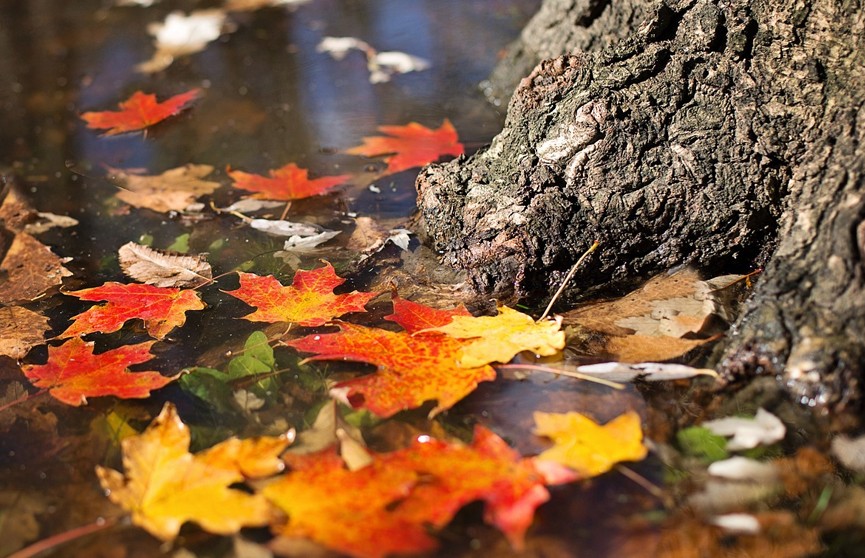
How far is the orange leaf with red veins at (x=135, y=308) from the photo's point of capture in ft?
6.31

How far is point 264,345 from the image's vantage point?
183cm

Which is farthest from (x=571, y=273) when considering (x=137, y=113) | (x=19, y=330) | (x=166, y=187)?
(x=137, y=113)

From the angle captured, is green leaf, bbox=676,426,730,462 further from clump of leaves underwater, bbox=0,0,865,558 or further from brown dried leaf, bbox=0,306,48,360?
brown dried leaf, bbox=0,306,48,360

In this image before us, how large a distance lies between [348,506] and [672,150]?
1143 mm

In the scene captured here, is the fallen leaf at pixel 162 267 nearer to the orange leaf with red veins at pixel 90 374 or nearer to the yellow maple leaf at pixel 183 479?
the orange leaf with red veins at pixel 90 374

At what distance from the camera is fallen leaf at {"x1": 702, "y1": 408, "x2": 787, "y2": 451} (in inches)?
57.9

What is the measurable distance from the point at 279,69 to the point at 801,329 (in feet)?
8.66

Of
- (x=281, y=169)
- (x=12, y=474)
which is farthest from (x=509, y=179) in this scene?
(x=12, y=474)

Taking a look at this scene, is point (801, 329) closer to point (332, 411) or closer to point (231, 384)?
point (332, 411)

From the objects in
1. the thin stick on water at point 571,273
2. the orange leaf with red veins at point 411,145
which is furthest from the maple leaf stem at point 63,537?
the orange leaf with red veins at point 411,145

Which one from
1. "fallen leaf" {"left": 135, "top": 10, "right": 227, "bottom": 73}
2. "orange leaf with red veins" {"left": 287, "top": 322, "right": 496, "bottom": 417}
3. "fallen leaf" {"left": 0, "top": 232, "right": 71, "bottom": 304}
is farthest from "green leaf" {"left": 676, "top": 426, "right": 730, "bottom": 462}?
"fallen leaf" {"left": 135, "top": 10, "right": 227, "bottom": 73}

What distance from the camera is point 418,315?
6.04 feet

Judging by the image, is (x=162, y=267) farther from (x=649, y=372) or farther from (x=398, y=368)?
(x=649, y=372)

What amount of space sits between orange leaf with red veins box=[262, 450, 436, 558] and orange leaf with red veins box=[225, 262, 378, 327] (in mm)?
507
